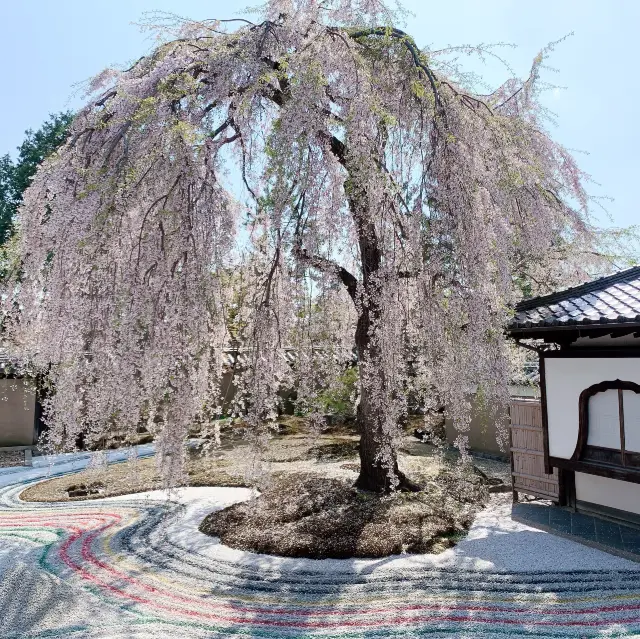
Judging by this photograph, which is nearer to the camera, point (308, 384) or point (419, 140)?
point (419, 140)

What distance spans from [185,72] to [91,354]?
261 cm

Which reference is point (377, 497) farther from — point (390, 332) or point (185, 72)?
point (185, 72)

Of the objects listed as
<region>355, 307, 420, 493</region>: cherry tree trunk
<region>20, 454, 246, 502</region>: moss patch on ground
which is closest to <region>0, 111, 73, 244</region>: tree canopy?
<region>20, 454, 246, 502</region>: moss patch on ground

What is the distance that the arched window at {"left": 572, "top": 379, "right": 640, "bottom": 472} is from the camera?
5.51 metres

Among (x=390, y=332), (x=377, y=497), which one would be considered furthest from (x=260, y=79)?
(x=377, y=497)

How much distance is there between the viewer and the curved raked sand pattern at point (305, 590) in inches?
152

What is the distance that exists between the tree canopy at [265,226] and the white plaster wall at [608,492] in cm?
211

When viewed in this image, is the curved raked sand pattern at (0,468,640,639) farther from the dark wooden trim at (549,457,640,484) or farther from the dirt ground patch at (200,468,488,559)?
the dark wooden trim at (549,457,640,484)

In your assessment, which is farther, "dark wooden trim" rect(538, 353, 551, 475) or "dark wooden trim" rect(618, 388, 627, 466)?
"dark wooden trim" rect(538, 353, 551, 475)

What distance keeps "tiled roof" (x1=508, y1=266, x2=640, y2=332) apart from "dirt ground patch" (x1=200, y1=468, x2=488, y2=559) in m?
2.38

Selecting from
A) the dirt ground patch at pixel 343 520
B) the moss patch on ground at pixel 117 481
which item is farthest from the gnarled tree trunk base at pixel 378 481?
the moss patch on ground at pixel 117 481

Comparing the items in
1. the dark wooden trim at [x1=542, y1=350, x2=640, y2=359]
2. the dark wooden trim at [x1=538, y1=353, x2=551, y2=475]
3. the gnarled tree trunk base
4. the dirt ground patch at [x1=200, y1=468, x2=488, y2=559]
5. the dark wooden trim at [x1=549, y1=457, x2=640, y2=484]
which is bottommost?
the dirt ground patch at [x1=200, y1=468, x2=488, y2=559]

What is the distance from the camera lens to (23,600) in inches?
176

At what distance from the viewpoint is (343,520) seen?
6.20 meters
